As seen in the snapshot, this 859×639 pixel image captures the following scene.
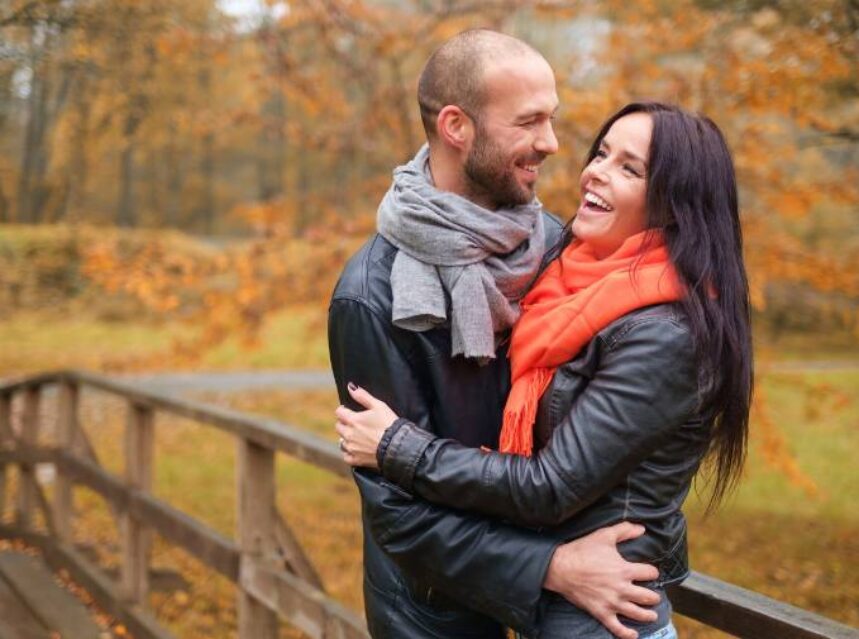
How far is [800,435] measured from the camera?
44.4 feet

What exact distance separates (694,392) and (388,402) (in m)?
0.55

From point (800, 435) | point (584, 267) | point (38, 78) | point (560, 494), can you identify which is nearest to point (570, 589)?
point (560, 494)

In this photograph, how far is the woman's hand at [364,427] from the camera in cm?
175

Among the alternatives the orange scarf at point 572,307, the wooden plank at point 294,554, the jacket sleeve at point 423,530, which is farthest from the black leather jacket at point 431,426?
the wooden plank at point 294,554

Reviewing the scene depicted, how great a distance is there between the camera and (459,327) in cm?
173

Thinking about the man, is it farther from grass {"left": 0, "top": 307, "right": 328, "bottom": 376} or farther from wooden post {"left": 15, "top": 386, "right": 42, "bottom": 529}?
grass {"left": 0, "top": 307, "right": 328, "bottom": 376}

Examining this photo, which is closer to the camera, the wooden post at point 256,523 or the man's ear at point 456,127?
the man's ear at point 456,127

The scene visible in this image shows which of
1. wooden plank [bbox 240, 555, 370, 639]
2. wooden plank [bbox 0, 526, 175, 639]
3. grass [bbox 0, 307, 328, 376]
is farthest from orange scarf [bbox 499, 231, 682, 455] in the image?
grass [bbox 0, 307, 328, 376]

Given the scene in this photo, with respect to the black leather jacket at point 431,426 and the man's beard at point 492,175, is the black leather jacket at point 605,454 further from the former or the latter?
A: the man's beard at point 492,175

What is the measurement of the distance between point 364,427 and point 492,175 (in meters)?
0.54

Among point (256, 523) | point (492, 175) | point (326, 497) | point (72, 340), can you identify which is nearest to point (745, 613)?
point (492, 175)

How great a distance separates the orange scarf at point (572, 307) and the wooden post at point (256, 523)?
1753 mm

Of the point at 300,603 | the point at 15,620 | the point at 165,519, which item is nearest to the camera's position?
the point at 300,603

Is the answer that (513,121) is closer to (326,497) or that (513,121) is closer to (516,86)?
(516,86)
